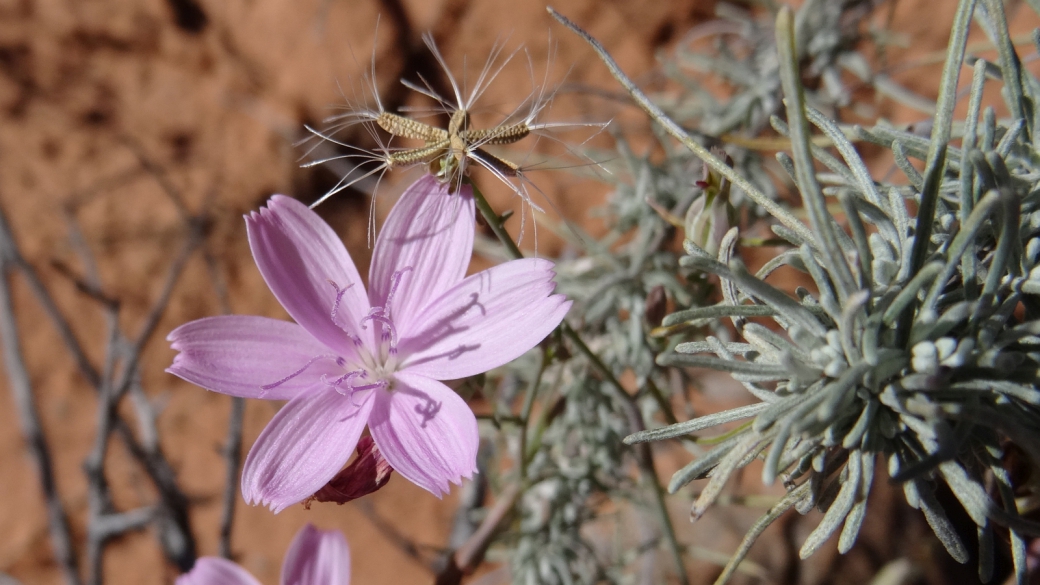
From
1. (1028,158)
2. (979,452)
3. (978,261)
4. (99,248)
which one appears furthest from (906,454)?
(99,248)

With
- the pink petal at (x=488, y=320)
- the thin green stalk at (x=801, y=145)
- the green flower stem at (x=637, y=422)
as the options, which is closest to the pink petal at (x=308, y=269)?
the pink petal at (x=488, y=320)

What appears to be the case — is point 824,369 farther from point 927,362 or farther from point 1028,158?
point 1028,158

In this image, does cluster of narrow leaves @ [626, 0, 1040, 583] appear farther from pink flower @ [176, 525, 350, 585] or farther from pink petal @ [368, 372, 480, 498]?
pink flower @ [176, 525, 350, 585]

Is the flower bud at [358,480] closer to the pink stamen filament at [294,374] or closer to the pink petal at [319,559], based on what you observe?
the pink stamen filament at [294,374]

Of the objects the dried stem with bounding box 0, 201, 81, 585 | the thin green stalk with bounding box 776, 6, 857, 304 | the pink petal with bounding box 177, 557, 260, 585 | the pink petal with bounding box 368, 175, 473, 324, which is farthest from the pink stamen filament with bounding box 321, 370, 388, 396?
the dried stem with bounding box 0, 201, 81, 585

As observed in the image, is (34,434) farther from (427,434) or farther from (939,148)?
(939,148)
